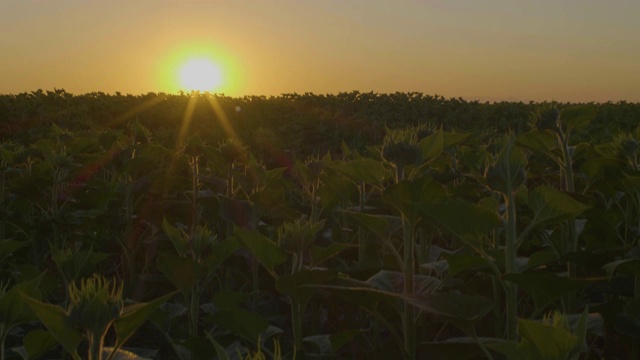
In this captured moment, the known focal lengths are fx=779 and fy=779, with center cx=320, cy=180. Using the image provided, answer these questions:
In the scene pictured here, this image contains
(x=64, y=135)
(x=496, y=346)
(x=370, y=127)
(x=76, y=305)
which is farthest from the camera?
(x=370, y=127)

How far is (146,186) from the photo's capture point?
4609 mm

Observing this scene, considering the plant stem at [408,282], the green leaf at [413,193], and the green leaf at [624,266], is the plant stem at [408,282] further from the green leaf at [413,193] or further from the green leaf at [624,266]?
the green leaf at [624,266]

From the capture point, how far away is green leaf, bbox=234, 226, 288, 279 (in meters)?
2.26

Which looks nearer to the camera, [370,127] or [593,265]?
[593,265]

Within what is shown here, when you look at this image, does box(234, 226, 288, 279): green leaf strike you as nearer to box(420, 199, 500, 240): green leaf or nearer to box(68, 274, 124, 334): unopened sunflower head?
box(420, 199, 500, 240): green leaf

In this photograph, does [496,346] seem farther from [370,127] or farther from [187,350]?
[370,127]

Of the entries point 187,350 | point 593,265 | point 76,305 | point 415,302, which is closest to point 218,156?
point 187,350

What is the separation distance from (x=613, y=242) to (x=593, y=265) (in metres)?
0.62

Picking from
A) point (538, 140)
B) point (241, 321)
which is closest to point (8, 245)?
point (241, 321)

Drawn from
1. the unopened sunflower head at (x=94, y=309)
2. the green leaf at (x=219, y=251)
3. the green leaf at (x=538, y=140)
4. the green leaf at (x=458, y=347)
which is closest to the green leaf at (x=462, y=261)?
the green leaf at (x=458, y=347)

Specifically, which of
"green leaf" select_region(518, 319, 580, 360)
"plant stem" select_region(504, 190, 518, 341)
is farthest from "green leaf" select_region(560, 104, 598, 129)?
"green leaf" select_region(518, 319, 580, 360)

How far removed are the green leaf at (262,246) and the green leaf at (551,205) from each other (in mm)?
742

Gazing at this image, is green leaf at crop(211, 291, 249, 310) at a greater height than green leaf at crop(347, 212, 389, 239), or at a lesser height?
lesser

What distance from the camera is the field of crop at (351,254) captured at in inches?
79.5
